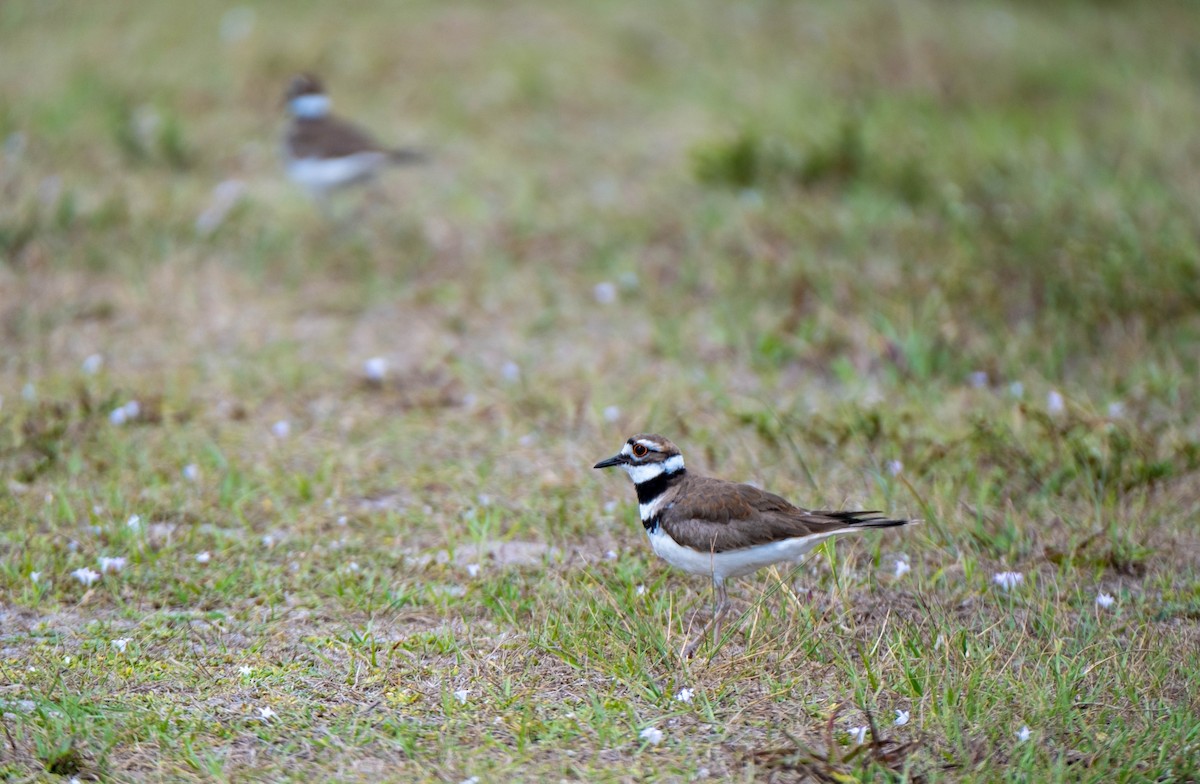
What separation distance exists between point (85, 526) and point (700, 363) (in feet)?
10.8

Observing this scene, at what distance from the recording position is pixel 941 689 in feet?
13.6

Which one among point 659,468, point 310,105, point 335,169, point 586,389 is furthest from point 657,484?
point 310,105

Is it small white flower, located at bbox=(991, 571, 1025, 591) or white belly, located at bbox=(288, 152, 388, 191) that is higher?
small white flower, located at bbox=(991, 571, 1025, 591)

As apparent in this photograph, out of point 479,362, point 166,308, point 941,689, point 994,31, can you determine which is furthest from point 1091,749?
point 994,31

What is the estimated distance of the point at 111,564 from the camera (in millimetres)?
5012

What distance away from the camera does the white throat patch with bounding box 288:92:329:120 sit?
9.38m

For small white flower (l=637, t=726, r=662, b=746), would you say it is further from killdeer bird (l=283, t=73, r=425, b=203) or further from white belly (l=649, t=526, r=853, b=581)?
killdeer bird (l=283, t=73, r=425, b=203)

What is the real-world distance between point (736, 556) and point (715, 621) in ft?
0.75

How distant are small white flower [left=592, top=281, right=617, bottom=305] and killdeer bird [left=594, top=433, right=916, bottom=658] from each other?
→ 314cm

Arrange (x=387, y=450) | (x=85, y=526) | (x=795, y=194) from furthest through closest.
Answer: (x=795, y=194) < (x=387, y=450) < (x=85, y=526)

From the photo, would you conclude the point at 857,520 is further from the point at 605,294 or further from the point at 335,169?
the point at 335,169

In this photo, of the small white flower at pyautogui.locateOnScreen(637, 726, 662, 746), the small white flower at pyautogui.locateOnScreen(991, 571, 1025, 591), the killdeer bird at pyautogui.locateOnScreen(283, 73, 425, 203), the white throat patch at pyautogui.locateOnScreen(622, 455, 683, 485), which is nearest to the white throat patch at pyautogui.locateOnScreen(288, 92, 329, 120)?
the killdeer bird at pyautogui.locateOnScreen(283, 73, 425, 203)

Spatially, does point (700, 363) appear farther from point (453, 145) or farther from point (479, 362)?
point (453, 145)

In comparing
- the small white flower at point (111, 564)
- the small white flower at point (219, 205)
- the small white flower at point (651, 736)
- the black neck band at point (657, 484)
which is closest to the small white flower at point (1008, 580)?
the black neck band at point (657, 484)
